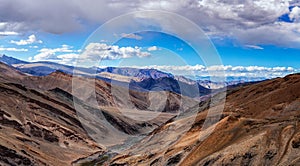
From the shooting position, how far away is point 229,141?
87.1 meters

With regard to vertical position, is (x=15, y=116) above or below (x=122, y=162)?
above

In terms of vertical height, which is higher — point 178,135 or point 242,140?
point 178,135

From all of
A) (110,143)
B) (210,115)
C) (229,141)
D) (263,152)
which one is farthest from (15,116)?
(263,152)

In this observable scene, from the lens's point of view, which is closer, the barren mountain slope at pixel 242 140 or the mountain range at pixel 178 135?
the barren mountain slope at pixel 242 140

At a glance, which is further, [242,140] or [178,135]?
[178,135]

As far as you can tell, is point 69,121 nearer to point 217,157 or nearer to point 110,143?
point 110,143

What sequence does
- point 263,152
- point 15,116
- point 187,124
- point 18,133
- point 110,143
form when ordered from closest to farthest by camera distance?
point 263,152, point 187,124, point 18,133, point 15,116, point 110,143

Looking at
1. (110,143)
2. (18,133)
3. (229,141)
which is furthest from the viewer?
(110,143)

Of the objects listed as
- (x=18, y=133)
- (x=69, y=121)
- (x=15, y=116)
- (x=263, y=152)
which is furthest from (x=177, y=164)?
(x=69, y=121)

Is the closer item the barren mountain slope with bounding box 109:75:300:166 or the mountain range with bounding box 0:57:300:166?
the barren mountain slope with bounding box 109:75:300:166

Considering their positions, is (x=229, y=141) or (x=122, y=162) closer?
(x=229, y=141)

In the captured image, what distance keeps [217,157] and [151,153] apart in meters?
31.8

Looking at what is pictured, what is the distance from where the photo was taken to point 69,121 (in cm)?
19225

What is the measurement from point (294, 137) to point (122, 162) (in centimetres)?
5128
